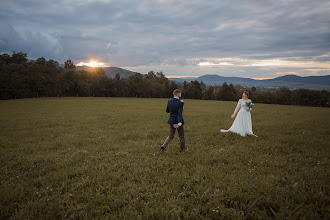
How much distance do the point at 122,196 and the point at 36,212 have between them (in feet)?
7.77

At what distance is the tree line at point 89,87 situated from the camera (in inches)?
2650

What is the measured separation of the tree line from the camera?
6731 centimetres

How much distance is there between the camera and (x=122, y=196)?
17.8 ft

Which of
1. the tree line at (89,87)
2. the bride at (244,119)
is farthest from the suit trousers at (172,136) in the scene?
the tree line at (89,87)

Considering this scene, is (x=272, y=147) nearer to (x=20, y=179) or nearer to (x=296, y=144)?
(x=296, y=144)

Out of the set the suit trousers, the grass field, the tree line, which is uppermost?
the tree line

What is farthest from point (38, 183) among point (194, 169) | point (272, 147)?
point (272, 147)

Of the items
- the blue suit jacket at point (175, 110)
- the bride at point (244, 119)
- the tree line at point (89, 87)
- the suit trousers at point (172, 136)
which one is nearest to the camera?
the blue suit jacket at point (175, 110)

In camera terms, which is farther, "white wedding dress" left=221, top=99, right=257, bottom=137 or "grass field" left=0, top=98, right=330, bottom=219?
"white wedding dress" left=221, top=99, right=257, bottom=137

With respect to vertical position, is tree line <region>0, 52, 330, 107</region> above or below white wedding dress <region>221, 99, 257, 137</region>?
above

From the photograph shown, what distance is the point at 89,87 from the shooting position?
8606cm

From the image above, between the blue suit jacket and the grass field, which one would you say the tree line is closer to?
the grass field

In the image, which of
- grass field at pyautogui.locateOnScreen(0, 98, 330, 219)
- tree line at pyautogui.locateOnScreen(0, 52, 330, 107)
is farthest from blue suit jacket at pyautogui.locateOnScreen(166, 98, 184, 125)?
tree line at pyautogui.locateOnScreen(0, 52, 330, 107)

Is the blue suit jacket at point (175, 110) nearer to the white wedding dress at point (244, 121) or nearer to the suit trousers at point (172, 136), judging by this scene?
the suit trousers at point (172, 136)
